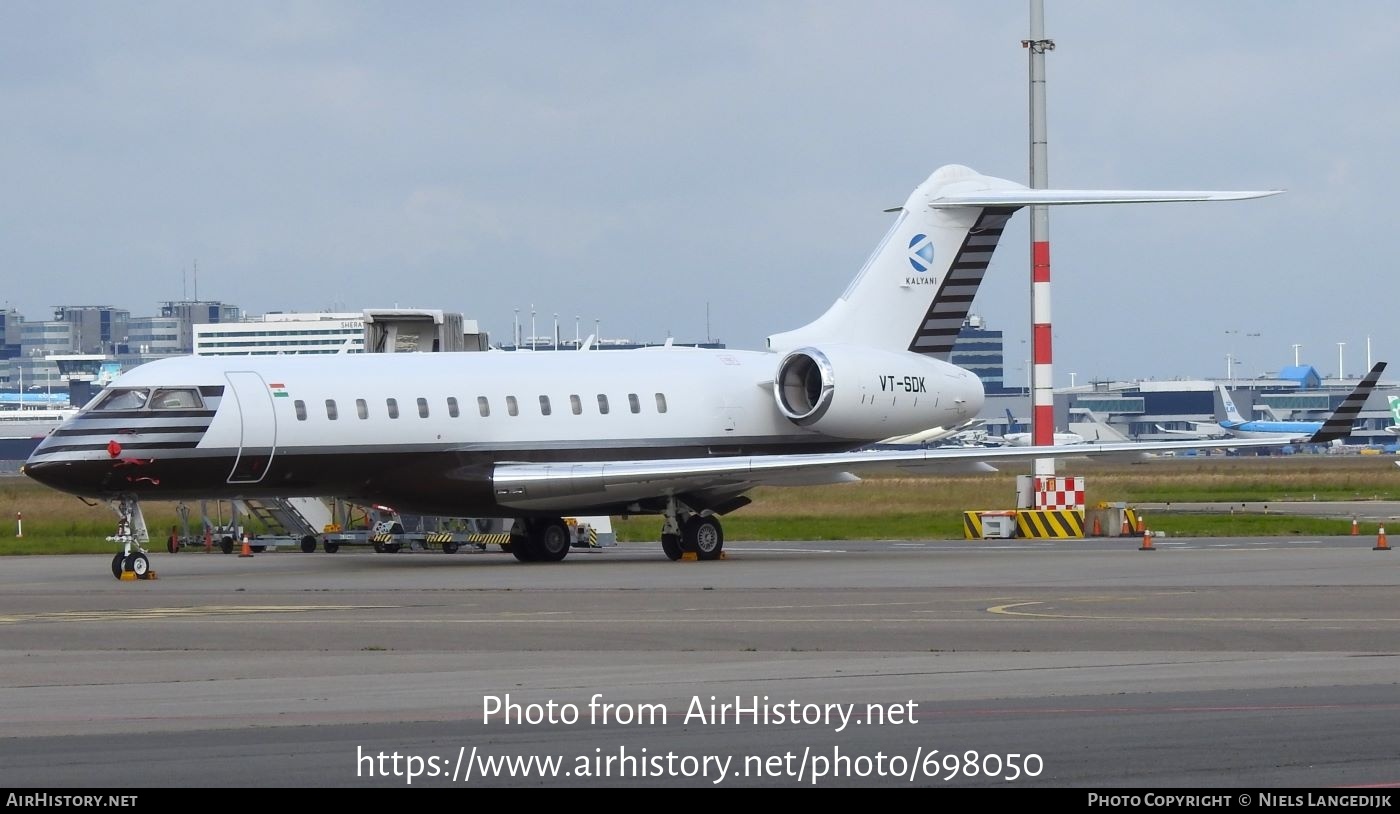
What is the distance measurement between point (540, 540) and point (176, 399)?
7.56m

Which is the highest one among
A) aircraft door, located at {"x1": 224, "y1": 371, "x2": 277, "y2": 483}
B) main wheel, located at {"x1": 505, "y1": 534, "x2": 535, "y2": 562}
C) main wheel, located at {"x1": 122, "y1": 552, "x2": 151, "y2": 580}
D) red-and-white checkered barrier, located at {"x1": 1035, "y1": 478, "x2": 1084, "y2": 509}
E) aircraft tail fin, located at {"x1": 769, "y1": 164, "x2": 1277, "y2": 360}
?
aircraft tail fin, located at {"x1": 769, "y1": 164, "x2": 1277, "y2": 360}

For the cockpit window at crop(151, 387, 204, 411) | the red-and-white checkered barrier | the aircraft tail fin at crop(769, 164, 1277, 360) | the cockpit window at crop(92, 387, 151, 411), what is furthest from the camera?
the red-and-white checkered barrier

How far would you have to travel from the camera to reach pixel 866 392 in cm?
3344

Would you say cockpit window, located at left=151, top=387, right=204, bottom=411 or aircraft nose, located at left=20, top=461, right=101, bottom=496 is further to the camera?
cockpit window, located at left=151, top=387, right=204, bottom=411

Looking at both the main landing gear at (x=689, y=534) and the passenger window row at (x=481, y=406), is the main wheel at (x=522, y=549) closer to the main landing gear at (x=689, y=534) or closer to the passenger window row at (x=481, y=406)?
the main landing gear at (x=689, y=534)

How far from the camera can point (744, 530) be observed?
45.1 m

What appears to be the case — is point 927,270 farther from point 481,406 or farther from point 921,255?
point 481,406

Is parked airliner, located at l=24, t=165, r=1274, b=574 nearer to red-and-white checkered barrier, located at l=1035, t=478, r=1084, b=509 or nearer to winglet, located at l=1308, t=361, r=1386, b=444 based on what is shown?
winglet, located at l=1308, t=361, r=1386, b=444

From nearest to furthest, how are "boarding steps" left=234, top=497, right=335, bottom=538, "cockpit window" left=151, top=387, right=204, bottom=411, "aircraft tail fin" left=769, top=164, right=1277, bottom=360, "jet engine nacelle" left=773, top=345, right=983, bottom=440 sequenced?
"cockpit window" left=151, top=387, right=204, bottom=411 < "jet engine nacelle" left=773, top=345, right=983, bottom=440 < "aircraft tail fin" left=769, top=164, right=1277, bottom=360 < "boarding steps" left=234, top=497, right=335, bottom=538

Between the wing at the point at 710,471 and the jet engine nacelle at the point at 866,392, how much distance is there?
2.04 meters

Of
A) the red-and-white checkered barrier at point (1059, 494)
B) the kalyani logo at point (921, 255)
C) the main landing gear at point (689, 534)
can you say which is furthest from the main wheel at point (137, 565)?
the red-and-white checkered barrier at point (1059, 494)

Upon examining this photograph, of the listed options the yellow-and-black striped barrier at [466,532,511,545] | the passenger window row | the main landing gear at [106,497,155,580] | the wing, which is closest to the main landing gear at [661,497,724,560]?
the wing

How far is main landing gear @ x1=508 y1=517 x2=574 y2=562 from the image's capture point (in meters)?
33.8

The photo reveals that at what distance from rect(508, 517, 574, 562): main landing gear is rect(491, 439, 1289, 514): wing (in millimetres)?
1917
